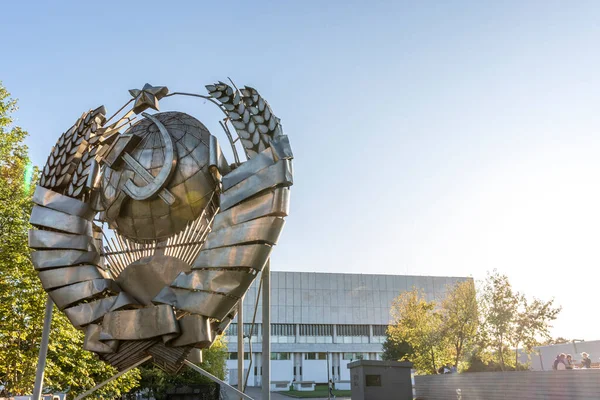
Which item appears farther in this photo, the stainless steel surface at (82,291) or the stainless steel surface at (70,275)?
the stainless steel surface at (70,275)

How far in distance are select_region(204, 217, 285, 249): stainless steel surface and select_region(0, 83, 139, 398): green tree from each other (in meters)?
11.2

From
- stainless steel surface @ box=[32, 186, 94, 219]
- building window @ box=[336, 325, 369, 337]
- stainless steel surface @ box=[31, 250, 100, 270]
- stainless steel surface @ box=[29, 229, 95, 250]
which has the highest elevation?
building window @ box=[336, 325, 369, 337]

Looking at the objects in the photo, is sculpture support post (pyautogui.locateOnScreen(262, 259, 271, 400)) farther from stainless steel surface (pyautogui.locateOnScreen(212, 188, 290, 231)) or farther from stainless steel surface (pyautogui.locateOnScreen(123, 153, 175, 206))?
stainless steel surface (pyautogui.locateOnScreen(123, 153, 175, 206))

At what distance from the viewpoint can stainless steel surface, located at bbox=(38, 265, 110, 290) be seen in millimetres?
8234

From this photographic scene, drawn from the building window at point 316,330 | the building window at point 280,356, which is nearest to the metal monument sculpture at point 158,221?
the building window at point 280,356

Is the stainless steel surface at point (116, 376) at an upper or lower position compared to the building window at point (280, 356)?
lower

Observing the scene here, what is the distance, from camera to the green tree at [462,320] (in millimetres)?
33156

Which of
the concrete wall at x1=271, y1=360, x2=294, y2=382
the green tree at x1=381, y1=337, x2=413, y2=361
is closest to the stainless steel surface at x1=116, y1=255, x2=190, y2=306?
the green tree at x1=381, y1=337, x2=413, y2=361

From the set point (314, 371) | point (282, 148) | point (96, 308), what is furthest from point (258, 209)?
point (314, 371)

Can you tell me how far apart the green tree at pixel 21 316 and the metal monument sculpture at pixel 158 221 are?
835cm

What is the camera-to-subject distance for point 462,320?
110 ft

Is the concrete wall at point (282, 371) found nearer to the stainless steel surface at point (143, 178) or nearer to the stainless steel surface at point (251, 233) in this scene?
the stainless steel surface at point (143, 178)

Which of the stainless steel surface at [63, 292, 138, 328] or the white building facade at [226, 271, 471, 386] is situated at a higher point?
the white building facade at [226, 271, 471, 386]

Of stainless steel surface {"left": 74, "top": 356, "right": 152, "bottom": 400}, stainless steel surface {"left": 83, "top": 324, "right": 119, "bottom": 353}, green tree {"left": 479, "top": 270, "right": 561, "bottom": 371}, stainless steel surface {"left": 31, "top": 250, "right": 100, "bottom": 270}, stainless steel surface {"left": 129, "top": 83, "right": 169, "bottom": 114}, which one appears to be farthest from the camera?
green tree {"left": 479, "top": 270, "right": 561, "bottom": 371}
